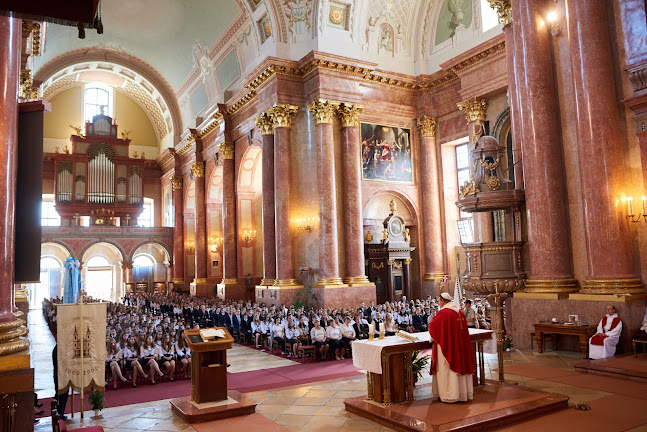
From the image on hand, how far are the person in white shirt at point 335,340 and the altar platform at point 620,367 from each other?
16.9ft

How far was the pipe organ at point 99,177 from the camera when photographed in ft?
107

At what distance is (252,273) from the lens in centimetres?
2477

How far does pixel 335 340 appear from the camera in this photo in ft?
39.9

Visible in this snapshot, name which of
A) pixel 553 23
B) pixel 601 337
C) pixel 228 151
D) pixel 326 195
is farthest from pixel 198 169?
pixel 601 337

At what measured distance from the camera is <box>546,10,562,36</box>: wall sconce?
1082 cm

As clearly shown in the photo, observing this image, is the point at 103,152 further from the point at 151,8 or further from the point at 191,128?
the point at 151,8

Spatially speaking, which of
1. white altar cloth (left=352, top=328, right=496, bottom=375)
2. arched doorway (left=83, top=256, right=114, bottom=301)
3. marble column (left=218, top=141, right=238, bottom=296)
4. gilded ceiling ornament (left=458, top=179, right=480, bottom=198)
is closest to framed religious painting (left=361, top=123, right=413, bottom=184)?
marble column (left=218, top=141, right=238, bottom=296)

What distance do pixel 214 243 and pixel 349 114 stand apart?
489 inches

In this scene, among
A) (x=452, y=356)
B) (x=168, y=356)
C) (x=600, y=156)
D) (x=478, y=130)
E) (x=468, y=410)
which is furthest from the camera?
(x=478, y=130)

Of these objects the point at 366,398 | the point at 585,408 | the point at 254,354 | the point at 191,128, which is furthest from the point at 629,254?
the point at 191,128

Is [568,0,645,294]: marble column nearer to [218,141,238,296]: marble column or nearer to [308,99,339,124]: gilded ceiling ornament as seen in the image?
[308,99,339,124]: gilded ceiling ornament

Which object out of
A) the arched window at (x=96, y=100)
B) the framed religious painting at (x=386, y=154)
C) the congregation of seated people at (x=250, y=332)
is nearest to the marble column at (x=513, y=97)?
the congregation of seated people at (x=250, y=332)

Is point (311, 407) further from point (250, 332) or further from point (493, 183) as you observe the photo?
point (250, 332)

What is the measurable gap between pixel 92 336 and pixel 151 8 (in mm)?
21605
